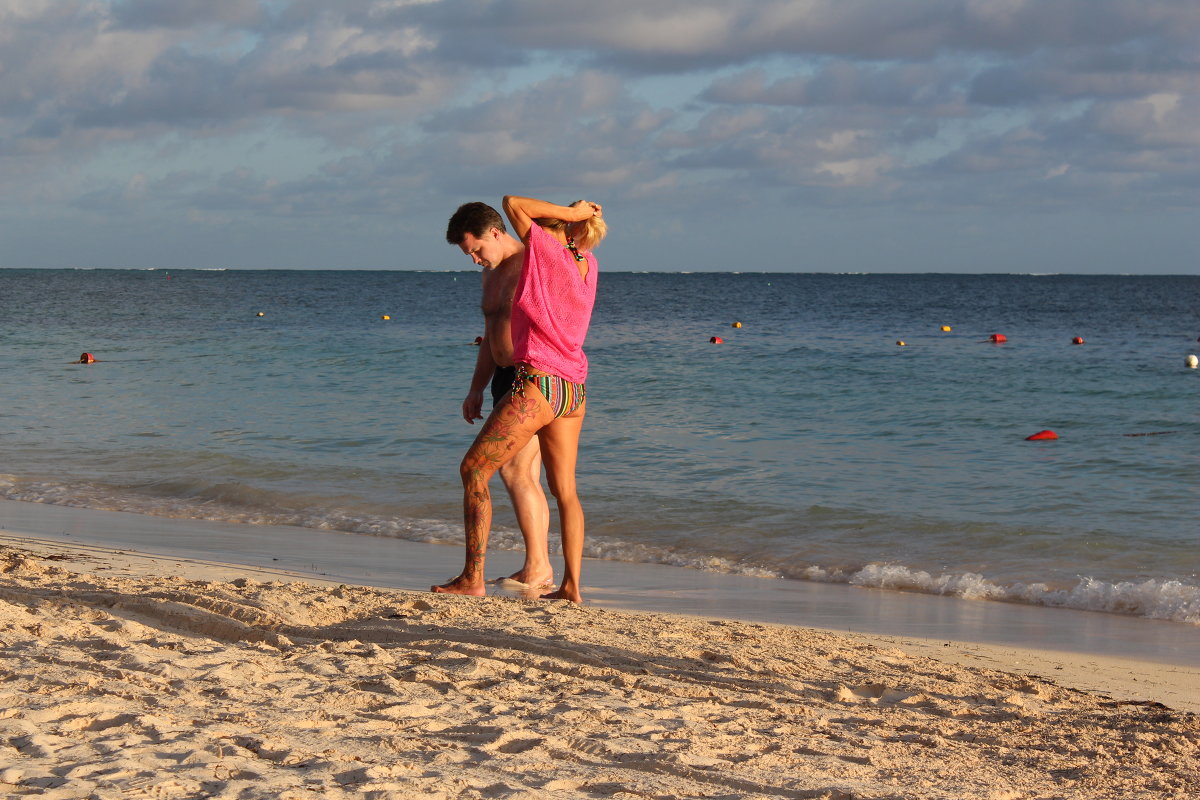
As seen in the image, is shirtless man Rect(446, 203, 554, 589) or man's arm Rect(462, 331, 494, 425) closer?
shirtless man Rect(446, 203, 554, 589)

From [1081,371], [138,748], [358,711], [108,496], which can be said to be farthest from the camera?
[1081,371]

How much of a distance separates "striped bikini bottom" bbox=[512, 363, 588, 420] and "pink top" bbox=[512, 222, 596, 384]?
1.2 inches

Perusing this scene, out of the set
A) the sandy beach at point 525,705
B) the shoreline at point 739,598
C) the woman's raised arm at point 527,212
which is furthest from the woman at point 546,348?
the shoreline at point 739,598

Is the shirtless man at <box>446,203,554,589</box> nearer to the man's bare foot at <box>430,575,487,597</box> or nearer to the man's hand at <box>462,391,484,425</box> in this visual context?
the man's hand at <box>462,391,484,425</box>

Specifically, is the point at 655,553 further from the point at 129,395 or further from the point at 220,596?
the point at 129,395

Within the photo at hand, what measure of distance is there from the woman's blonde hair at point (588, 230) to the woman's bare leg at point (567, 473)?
2.21 feet

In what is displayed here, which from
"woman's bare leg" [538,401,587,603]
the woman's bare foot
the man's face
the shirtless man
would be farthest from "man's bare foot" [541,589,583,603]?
the man's face

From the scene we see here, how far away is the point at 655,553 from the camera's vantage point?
6.87 m

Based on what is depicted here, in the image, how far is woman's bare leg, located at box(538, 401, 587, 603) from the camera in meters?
4.62

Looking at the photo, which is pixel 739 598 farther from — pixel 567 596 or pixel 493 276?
pixel 493 276

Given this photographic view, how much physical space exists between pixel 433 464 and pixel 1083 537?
544cm

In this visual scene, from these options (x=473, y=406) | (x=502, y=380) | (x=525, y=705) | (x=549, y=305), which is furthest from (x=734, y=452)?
(x=525, y=705)

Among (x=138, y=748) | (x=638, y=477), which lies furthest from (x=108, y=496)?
(x=138, y=748)

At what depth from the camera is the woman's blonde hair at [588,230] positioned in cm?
446
